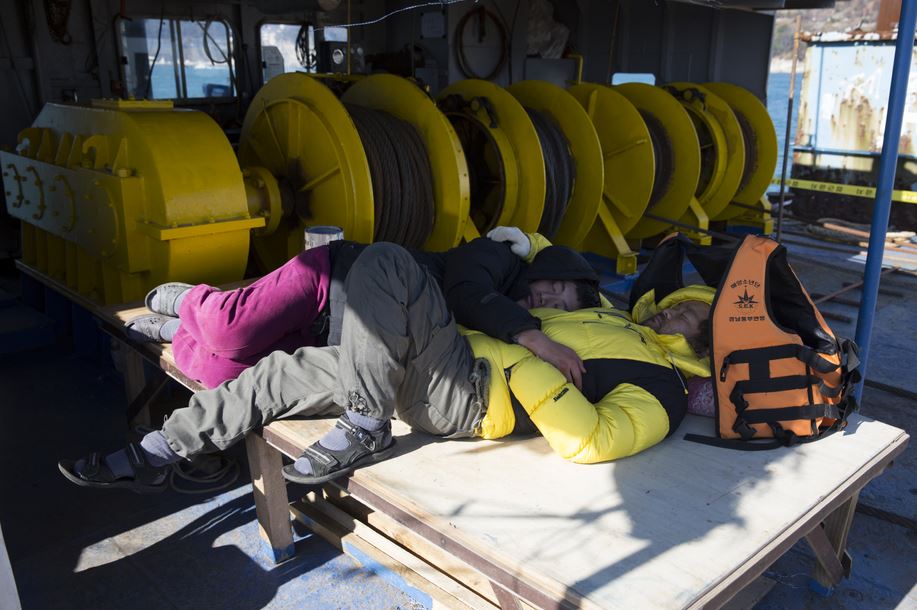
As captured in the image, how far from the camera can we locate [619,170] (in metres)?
5.53

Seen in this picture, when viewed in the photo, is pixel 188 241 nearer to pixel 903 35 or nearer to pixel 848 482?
pixel 848 482

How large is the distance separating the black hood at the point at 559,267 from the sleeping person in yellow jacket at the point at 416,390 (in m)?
0.35

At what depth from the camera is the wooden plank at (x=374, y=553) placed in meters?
2.37

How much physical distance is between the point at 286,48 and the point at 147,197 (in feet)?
12.5

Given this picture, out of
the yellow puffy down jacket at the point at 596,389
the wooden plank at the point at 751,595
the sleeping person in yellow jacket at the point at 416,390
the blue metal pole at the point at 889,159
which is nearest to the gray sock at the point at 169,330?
the sleeping person in yellow jacket at the point at 416,390

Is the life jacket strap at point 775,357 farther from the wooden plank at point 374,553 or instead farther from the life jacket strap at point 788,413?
the wooden plank at point 374,553

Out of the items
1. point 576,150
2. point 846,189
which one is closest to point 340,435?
point 576,150

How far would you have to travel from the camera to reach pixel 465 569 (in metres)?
2.39

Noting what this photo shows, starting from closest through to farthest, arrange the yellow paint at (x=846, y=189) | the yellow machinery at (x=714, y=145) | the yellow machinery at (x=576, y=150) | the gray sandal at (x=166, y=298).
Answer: the gray sandal at (x=166, y=298) < the yellow machinery at (x=576, y=150) < the yellow machinery at (x=714, y=145) < the yellow paint at (x=846, y=189)

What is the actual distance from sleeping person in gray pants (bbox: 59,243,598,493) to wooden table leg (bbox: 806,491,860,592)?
1184 millimetres

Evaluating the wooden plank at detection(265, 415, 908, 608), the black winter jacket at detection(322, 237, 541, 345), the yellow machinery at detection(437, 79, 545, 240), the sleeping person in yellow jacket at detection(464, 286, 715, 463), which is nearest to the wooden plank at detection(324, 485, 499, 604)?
the wooden plank at detection(265, 415, 908, 608)

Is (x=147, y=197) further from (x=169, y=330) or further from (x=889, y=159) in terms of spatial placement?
(x=889, y=159)

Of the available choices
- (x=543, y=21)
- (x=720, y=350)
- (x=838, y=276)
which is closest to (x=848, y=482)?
(x=720, y=350)

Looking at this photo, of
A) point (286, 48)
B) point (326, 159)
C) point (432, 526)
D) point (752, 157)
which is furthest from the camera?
point (286, 48)
